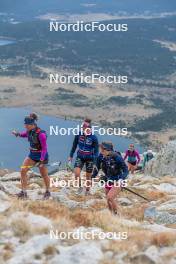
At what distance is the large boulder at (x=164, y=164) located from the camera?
36000 millimetres

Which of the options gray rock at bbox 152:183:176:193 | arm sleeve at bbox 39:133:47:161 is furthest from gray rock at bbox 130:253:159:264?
gray rock at bbox 152:183:176:193

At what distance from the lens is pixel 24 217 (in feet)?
43.6

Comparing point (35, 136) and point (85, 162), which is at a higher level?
point (35, 136)

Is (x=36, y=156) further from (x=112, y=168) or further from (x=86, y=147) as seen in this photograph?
(x=86, y=147)

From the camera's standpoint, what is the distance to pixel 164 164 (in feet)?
119

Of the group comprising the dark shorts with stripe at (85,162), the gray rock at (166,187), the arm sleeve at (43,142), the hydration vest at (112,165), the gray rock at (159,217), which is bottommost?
the gray rock at (166,187)

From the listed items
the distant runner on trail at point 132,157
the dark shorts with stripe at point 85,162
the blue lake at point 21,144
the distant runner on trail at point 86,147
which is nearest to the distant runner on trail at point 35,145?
the distant runner on trail at point 86,147

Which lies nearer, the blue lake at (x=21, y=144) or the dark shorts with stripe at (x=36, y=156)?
the dark shorts with stripe at (x=36, y=156)

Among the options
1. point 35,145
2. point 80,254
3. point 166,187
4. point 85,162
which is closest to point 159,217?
point 85,162

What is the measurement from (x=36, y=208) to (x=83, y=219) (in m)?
1.31

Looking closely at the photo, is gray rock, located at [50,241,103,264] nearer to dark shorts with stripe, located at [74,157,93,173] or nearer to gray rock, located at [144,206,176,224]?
gray rock, located at [144,206,176,224]

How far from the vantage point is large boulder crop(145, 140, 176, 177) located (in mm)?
36000

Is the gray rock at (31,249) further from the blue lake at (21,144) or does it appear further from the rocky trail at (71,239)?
the blue lake at (21,144)

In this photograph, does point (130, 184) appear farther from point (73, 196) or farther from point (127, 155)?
point (73, 196)
